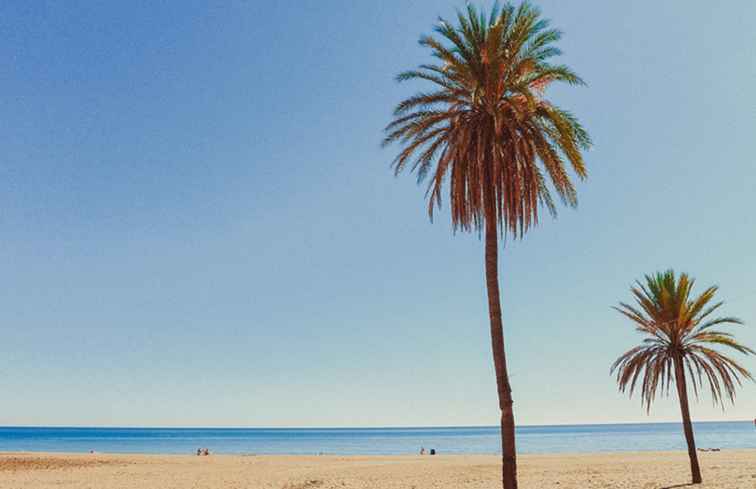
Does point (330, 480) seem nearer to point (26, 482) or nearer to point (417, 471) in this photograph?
point (417, 471)

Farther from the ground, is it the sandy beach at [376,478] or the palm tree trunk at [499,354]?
the palm tree trunk at [499,354]

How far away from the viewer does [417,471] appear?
36.8 meters

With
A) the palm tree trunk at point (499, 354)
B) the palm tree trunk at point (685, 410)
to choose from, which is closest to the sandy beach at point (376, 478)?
the palm tree trunk at point (685, 410)

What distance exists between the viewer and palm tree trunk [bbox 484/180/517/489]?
15.1 meters

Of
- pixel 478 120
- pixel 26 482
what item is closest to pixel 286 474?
pixel 26 482

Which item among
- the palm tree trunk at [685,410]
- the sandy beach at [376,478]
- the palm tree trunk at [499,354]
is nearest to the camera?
the palm tree trunk at [499,354]

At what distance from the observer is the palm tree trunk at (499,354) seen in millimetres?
15102

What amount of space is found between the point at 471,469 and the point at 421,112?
26415mm

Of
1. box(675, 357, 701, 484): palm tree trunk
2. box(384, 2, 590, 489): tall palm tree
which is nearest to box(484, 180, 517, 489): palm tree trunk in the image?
box(384, 2, 590, 489): tall palm tree

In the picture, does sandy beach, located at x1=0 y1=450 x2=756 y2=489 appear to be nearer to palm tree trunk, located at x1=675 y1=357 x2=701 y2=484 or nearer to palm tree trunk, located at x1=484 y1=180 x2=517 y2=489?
palm tree trunk, located at x1=675 y1=357 x2=701 y2=484

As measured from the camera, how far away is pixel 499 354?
16.1 metres

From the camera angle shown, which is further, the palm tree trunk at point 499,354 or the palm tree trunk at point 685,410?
the palm tree trunk at point 685,410

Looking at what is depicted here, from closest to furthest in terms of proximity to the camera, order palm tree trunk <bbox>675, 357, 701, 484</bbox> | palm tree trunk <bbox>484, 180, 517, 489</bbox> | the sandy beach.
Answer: palm tree trunk <bbox>484, 180, 517, 489</bbox> < palm tree trunk <bbox>675, 357, 701, 484</bbox> < the sandy beach

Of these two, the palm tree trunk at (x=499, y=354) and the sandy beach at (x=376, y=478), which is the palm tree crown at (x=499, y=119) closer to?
the palm tree trunk at (x=499, y=354)
